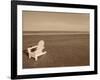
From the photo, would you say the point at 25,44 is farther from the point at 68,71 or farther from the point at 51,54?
the point at 68,71

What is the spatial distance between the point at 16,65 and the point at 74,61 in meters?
0.52

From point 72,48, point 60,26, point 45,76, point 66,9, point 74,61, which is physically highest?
point 66,9

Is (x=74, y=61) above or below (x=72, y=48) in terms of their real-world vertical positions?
below

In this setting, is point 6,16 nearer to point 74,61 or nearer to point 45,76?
point 45,76

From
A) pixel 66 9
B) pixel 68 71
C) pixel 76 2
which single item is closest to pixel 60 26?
pixel 66 9

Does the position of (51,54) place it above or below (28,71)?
above

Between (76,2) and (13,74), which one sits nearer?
(13,74)

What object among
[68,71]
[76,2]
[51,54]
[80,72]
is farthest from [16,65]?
[76,2]

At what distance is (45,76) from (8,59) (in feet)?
1.12

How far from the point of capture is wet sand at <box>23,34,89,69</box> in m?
1.66

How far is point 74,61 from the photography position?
5.82 feet

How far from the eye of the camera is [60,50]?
1.73 metres

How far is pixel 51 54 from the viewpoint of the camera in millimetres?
1708

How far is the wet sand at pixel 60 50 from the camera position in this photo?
1656 mm
